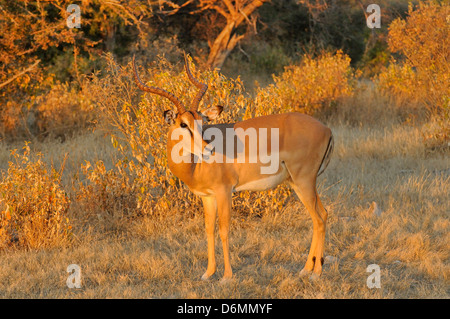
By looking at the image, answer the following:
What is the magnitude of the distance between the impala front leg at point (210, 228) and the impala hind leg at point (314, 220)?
2.46 feet

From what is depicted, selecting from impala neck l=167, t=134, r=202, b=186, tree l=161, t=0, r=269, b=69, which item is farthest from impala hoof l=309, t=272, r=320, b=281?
tree l=161, t=0, r=269, b=69

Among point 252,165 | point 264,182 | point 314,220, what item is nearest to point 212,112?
point 252,165

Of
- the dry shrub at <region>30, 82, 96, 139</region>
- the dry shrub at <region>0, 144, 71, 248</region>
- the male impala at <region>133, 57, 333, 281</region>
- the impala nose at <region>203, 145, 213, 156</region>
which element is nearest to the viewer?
the impala nose at <region>203, 145, 213, 156</region>

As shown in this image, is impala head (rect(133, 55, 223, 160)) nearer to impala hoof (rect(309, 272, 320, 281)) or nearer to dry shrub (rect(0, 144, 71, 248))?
impala hoof (rect(309, 272, 320, 281))

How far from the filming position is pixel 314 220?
Result: 5.11 m

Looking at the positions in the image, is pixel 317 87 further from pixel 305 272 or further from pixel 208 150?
pixel 208 150

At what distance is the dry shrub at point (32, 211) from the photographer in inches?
227

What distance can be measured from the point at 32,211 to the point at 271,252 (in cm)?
249

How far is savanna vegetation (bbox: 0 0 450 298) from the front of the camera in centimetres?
501

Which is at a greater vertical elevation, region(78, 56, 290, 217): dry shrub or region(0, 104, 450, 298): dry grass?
region(78, 56, 290, 217): dry shrub

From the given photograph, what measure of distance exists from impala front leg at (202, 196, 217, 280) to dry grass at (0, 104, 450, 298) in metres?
0.09

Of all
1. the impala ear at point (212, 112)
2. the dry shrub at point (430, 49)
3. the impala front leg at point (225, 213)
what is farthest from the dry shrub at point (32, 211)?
the dry shrub at point (430, 49)

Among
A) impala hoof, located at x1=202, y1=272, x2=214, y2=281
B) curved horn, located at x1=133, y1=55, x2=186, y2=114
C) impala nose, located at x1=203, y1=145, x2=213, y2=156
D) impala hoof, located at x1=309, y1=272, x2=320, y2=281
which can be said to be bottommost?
impala hoof, located at x1=202, y1=272, x2=214, y2=281

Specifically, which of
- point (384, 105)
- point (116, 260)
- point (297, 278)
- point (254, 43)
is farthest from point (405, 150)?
point (254, 43)
